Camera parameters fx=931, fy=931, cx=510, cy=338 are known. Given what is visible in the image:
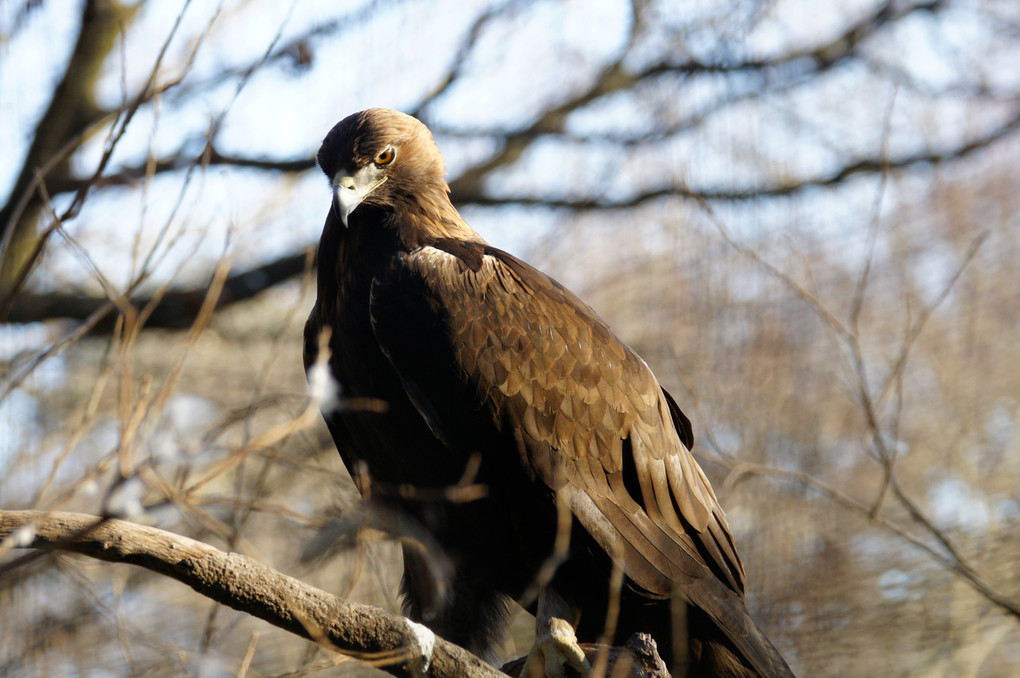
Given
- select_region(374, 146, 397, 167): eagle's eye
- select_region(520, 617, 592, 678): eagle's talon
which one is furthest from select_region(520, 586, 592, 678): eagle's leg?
select_region(374, 146, 397, 167): eagle's eye

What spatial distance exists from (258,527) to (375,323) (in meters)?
3.92

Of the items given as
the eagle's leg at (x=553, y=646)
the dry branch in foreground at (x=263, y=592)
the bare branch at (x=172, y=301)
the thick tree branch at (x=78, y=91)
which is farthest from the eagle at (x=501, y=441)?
the thick tree branch at (x=78, y=91)

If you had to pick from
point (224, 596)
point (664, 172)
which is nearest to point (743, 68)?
point (664, 172)

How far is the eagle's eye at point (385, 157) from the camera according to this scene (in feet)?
10.3

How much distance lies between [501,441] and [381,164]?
1.06m

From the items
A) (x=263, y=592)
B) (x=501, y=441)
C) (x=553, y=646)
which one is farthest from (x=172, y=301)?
(x=263, y=592)

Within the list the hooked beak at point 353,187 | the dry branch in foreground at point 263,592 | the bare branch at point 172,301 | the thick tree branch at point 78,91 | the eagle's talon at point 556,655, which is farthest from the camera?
the thick tree branch at point 78,91

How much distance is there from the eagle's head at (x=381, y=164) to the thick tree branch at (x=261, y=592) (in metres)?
1.32

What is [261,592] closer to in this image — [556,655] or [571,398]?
[556,655]

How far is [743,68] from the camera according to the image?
714 cm

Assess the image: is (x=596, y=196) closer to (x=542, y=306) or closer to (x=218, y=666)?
(x=542, y=306)

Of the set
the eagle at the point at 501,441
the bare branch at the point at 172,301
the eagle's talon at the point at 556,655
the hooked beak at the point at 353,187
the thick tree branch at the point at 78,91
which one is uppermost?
the thick tree branch at the point at 78,91

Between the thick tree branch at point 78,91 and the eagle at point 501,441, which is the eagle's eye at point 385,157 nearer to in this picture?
the eagle at point 501,441

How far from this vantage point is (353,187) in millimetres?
3012
